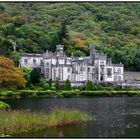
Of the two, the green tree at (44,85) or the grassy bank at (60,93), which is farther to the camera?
the green tree at (44,85)

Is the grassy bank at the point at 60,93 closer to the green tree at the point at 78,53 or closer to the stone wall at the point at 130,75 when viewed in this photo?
the stone wall at the point at 130,75

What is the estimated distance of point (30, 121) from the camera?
27.4m

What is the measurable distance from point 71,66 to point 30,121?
5600 centimetres

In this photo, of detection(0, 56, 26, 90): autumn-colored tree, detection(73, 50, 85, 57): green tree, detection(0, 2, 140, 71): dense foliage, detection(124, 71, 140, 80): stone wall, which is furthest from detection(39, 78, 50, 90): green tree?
detection(73, 50, 85, 57): green tree

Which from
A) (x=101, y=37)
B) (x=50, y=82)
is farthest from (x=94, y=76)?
(x=101, y=37)

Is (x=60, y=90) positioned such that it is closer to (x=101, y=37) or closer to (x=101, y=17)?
(x=101, y=37)

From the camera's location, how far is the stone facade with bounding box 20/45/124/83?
82.9 m

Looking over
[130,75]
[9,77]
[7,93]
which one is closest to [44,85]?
[9,77]

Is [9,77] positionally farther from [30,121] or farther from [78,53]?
[30,121]

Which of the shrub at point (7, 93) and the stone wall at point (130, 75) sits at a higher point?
the shrub at point (7, 93)

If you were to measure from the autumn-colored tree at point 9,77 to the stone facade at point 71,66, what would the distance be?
15.3m

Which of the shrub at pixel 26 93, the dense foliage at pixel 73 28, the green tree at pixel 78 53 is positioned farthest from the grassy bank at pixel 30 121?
the green tree at pixel 78 53

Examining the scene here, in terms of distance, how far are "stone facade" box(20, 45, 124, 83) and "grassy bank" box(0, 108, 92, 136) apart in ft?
170

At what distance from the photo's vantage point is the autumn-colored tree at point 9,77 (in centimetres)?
6562
